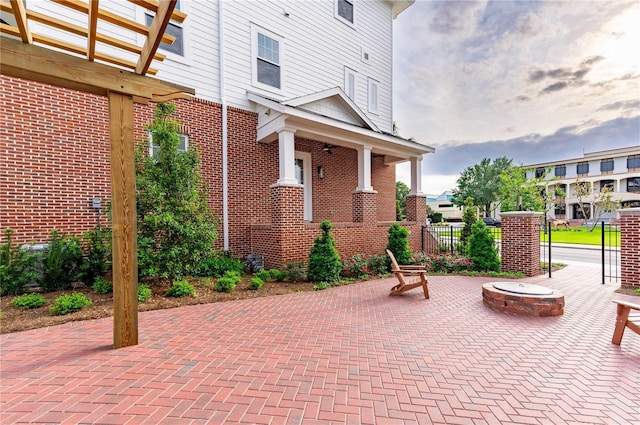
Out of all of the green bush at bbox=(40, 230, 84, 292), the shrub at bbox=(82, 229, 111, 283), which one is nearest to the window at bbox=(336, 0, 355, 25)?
the shrub at bbox=(82, 229, 111, 283)

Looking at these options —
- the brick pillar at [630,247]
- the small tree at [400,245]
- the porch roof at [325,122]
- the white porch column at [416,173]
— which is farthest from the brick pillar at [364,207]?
the brick pillar at [630,247]

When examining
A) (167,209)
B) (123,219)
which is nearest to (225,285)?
(167,209)

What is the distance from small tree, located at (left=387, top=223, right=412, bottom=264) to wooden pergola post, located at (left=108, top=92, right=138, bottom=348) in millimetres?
7132

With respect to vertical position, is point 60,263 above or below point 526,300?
above

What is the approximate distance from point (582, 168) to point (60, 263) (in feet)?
195

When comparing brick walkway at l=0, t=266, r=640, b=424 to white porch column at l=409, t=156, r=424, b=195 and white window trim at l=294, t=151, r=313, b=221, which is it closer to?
white window trim at l=294, t=151, r=313, b=221

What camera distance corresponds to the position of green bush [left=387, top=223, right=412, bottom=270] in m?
8.73

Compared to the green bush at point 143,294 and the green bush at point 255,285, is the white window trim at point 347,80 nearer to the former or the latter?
the green bush at point 255,285

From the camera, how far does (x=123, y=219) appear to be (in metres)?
3.50

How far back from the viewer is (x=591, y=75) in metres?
10.6

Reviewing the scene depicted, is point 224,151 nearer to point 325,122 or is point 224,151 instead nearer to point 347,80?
point 325,122

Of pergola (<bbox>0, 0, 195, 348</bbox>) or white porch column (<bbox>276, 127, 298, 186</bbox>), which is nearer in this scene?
pergola (<bbox>0, 0, 195, 348</bbox>)

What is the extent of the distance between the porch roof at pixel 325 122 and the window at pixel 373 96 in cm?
335

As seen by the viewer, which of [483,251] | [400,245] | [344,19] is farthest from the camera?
[344,19]
